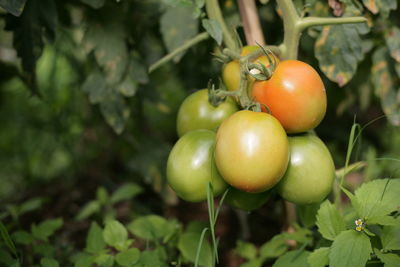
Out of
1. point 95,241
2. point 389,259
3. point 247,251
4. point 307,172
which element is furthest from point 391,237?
point 95,241

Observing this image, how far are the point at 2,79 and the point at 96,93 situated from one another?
51 centimetres

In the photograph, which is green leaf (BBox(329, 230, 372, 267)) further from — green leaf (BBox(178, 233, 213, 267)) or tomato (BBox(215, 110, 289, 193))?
green leaf (BBox(178, 233, 213, 267))

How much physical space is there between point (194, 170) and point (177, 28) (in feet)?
1.73

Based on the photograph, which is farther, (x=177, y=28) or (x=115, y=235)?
(x=177, y=28)

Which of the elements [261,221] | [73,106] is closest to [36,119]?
[73,106]

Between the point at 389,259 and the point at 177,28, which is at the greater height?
the point at 177,28

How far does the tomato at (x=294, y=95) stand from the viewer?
757 mm

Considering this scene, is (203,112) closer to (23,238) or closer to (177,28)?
(177,28)

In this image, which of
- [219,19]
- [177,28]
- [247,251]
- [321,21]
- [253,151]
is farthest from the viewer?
[177,28]

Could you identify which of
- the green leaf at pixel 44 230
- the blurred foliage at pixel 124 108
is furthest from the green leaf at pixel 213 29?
the green leaf at pixel 44 230

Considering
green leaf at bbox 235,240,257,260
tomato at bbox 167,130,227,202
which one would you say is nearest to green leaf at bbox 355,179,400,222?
tomato at bbox 167,130,227,202

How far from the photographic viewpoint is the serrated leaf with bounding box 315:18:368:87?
102 centimetres

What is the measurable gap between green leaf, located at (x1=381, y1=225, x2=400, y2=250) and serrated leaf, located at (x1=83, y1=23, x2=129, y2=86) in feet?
2.56

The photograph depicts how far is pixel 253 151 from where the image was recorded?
71 centimetres
